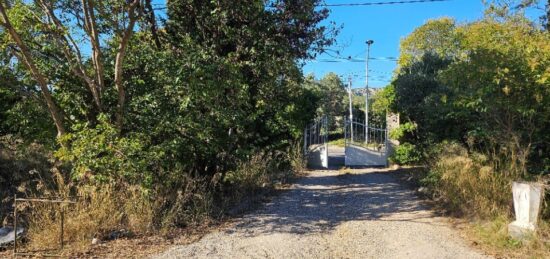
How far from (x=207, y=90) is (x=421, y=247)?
4122mm

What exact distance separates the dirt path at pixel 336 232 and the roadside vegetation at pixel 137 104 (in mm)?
938

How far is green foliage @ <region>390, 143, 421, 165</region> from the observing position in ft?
54.6

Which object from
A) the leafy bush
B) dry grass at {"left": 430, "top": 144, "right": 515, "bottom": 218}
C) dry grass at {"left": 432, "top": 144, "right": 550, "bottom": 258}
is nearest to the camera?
dry grass at {"left": 432, "top": 144, "right": 550, "bottom": 258}

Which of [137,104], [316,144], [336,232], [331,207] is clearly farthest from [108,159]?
[316,144]

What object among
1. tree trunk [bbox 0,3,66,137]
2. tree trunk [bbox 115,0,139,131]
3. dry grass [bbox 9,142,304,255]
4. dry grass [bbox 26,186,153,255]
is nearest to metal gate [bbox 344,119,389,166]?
dry grass [bbox 9,142,304,255]

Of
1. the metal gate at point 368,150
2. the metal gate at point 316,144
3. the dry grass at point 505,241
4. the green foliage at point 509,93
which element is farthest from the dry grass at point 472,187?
the metal gate at point 368,150

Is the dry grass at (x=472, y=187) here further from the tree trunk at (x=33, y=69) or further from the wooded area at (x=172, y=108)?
the tree trunk at (x=33, y=69)

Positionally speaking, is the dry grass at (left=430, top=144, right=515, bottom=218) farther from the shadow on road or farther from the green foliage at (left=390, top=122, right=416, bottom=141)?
the green foliage at (left=390, top=122, right=416, bottom=141)

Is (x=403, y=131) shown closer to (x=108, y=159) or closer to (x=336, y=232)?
(x=336, y=232)

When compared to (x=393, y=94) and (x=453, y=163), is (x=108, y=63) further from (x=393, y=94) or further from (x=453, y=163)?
(x=393, y=94)

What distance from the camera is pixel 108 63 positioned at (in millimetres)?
8281

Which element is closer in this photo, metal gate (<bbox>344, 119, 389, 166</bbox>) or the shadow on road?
the shadow on road

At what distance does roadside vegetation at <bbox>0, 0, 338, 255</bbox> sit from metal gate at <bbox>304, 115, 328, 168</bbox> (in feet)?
21.0

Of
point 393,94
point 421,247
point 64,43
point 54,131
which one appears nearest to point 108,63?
point 64,43
